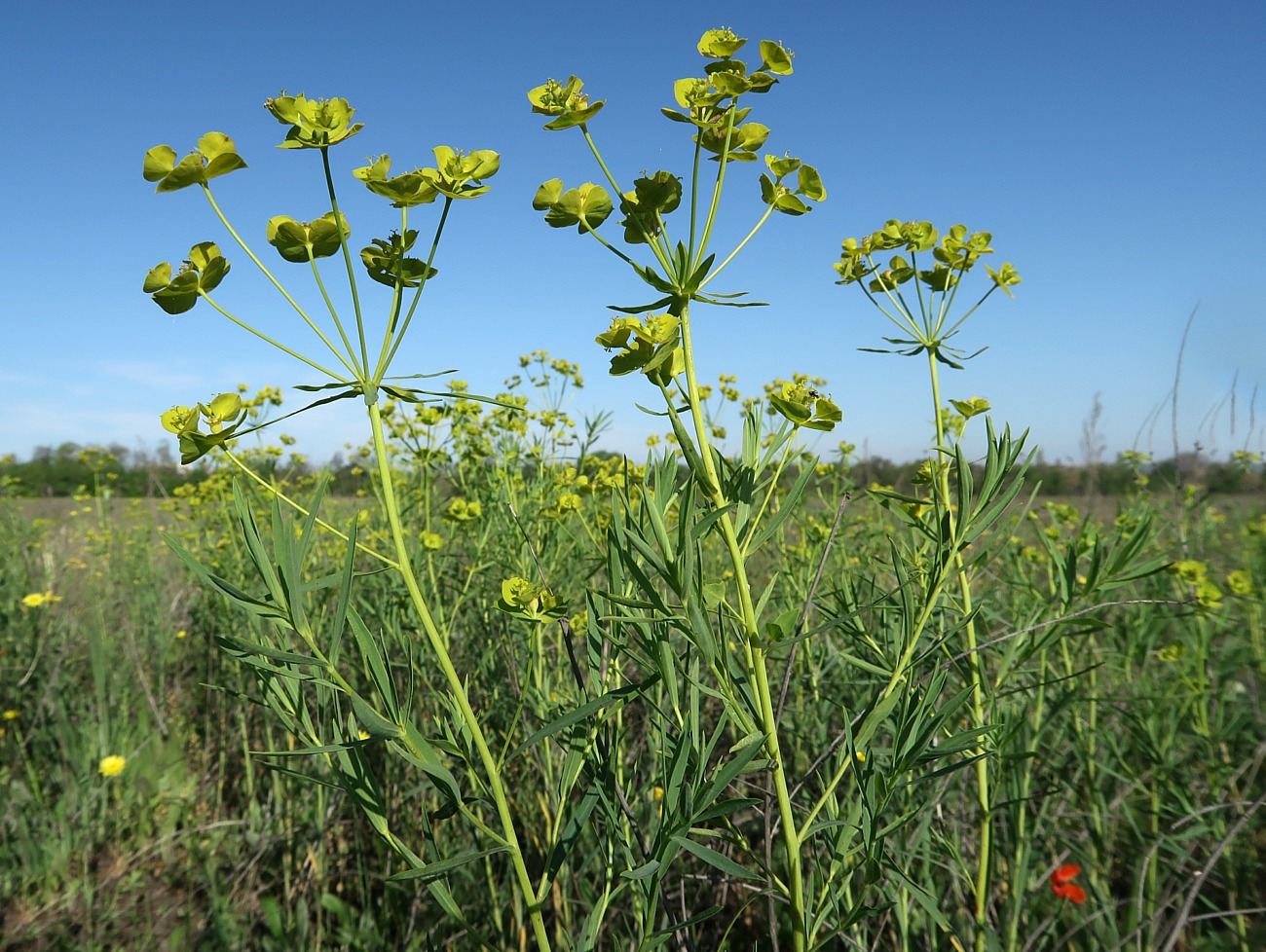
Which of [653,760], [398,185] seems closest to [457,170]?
[398,185]

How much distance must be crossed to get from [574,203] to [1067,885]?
2012 millimetres

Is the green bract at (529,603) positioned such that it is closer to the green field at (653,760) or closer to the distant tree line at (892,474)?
the green field at (653,760)

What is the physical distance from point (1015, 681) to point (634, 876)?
1390mm

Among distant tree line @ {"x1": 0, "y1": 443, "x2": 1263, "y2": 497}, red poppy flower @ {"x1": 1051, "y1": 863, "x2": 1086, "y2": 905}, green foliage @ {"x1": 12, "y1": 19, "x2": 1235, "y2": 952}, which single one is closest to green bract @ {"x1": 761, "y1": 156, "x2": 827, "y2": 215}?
green foliage @ {"x1": 12, "y1": 19, "x2": 1235, "y2": 952}

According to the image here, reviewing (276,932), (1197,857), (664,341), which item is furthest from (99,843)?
(1197,857)

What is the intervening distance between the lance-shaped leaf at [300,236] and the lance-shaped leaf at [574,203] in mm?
261

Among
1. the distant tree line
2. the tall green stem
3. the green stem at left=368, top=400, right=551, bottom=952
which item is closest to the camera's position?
the green stem at left=368, top=400, right=551, bottom=952

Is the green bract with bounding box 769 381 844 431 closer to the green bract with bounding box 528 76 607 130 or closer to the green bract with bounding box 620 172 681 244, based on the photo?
the green bract with bounding box 620 172 681 244

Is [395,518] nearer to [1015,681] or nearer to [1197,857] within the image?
[1015,681]

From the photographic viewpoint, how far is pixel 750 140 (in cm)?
100

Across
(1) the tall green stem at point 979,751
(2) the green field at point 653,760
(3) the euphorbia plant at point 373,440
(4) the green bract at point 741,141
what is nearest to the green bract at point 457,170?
(3) the euphorbia plant at point 373,440

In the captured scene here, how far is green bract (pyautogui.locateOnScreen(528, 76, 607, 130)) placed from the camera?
0.94 meters

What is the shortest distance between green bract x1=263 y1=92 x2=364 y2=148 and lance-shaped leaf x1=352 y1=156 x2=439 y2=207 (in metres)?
0.04

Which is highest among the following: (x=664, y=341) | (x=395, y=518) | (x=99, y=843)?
(x=664, y=341)
